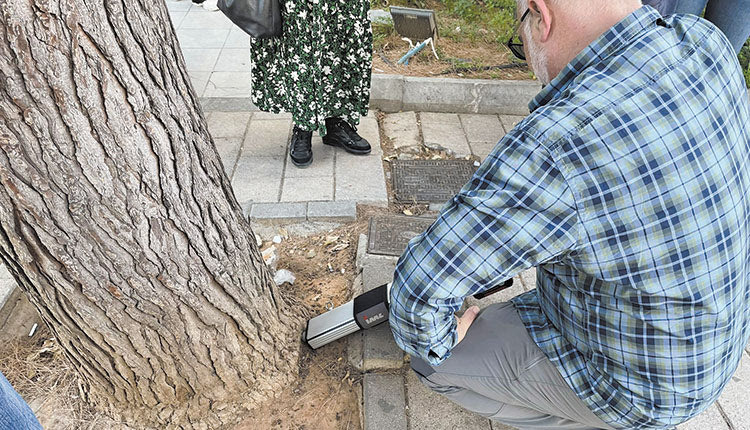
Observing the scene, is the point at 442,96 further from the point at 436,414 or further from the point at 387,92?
the point at 436,414

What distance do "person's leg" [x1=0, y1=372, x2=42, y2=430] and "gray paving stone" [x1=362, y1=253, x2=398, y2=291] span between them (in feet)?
4.53

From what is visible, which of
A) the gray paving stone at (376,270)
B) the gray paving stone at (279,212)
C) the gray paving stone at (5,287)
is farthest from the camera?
the gray paving stone at (279,212)

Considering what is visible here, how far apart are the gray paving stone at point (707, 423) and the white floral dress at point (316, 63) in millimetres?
2342

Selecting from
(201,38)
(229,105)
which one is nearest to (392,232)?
(229,105)

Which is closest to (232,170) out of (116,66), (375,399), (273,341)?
(273,341)

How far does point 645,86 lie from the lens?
1.12 metres

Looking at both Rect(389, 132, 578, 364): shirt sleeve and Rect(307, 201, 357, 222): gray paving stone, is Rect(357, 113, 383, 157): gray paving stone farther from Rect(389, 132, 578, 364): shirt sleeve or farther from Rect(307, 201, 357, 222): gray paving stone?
Rect(389, 132, 578, 364): shirt sleeve

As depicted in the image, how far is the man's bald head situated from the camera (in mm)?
1206

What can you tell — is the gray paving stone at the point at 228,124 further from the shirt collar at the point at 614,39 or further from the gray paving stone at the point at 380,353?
the shirt collar at the point at 614,39

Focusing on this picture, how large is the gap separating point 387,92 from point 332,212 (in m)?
1.45

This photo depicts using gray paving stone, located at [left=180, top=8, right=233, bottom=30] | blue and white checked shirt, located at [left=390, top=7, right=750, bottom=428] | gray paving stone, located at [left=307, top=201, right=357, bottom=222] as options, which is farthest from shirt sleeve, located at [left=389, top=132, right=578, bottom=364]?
gray paving stone, located at [left=180, top=8, right=233, bottom=30]

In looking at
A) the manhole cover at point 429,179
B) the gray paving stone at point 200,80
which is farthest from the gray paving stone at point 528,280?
the gray paving stone at point 200,80

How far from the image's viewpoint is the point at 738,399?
1.99 metres

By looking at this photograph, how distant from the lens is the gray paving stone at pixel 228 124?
12.1ft
